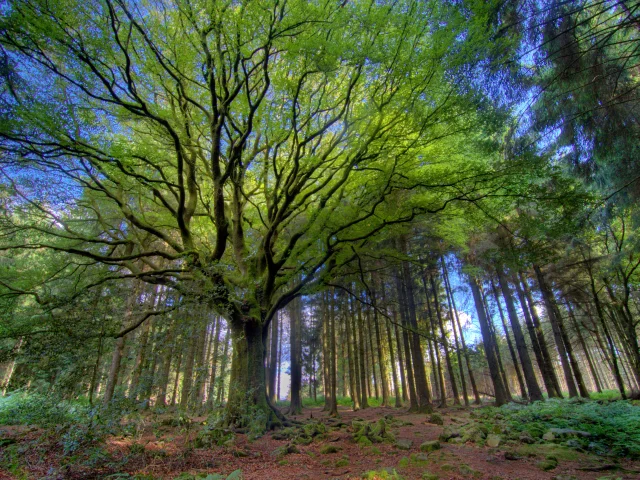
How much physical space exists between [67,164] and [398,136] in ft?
26.1

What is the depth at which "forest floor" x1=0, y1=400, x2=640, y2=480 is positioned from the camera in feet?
13.0

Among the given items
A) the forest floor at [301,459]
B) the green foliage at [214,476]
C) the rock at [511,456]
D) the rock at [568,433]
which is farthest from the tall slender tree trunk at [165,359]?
the rock at [568,433]

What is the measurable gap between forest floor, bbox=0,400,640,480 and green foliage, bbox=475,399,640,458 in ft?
1.58

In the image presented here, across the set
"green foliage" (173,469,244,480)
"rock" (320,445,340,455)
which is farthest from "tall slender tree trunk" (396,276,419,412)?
"green foliage" (173,469,244,480)

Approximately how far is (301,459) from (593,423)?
6.18 m

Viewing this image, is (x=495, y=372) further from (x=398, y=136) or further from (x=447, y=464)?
(x=398, y=136)

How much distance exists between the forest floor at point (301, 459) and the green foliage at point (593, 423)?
48 centimetres

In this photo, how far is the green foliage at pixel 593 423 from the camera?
514cm

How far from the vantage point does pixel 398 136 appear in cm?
689

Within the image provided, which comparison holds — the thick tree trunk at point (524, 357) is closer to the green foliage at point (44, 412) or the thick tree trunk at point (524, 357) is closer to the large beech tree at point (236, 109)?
the large beech tree at point (236, 109)

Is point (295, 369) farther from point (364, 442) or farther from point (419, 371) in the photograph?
point (364, 442)

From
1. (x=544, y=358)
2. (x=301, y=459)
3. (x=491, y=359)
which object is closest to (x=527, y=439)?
(x=301, y=459)

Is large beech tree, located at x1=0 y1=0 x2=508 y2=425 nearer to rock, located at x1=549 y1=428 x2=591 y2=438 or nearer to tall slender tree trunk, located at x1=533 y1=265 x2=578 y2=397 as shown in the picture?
rock, located at x1=549 y1=428 x2=591 y2=438

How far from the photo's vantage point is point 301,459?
5.32 m
